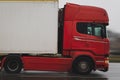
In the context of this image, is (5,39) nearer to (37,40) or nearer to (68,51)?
(37,40)

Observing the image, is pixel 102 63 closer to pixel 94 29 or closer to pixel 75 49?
pixel 75 49

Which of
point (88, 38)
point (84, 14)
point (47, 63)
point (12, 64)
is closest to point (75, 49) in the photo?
point (88, 38)

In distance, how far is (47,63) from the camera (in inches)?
794

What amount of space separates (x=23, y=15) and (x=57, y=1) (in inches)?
63.2

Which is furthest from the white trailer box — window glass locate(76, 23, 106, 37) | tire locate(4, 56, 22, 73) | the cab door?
window glass locate(76, 23, 106, 37)

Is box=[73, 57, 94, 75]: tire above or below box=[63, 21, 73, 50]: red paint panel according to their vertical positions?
below

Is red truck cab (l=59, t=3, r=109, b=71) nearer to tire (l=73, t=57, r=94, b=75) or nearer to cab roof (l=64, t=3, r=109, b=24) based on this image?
cab roof (l=64, t=3, r=109, b=24)

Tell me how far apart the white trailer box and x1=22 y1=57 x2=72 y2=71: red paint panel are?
49cm

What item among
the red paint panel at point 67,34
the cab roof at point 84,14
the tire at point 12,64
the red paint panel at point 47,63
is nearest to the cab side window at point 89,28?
the cab roof at point 84,14

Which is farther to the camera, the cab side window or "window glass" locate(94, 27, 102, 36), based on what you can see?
"window glass" locate(94, 27, 102, 36)

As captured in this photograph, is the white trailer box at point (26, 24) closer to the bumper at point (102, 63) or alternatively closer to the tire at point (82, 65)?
the tire at point (82, 65)

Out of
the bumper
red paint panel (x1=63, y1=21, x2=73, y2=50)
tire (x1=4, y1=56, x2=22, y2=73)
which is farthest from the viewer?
the bumper

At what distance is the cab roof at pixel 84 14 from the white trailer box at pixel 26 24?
0.62m

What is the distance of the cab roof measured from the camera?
806 inches
